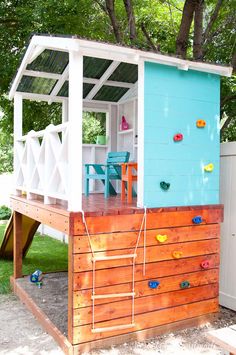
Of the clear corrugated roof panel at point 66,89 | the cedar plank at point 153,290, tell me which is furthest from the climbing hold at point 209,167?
the clear corrugated roof panel at point 66,89

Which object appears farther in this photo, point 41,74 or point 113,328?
point 41,74

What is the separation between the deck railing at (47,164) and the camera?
4.41m

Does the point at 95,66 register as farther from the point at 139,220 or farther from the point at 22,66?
the point at 139,220

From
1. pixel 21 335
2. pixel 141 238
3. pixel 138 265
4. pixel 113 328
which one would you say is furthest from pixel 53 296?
pixel 141 238

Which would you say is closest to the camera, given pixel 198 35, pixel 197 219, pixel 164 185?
pixel 164 185

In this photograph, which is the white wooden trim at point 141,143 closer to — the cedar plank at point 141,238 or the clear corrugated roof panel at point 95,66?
the cedar plank at point 141,238

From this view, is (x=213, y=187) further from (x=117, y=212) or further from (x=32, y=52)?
(x=32, y=52)

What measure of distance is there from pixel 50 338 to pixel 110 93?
14.5ft

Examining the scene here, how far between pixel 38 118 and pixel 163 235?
273 inches

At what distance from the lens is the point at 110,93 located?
714cm

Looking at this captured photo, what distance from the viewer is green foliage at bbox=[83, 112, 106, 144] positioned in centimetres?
1133

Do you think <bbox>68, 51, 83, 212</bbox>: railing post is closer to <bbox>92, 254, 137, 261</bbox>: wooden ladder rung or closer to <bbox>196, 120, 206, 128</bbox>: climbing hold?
<bbox>92, 254, 137, 261</bbox>: wooden ladder rung

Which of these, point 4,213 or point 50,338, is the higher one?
point 4,213

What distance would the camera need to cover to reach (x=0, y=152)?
36.2 metres
